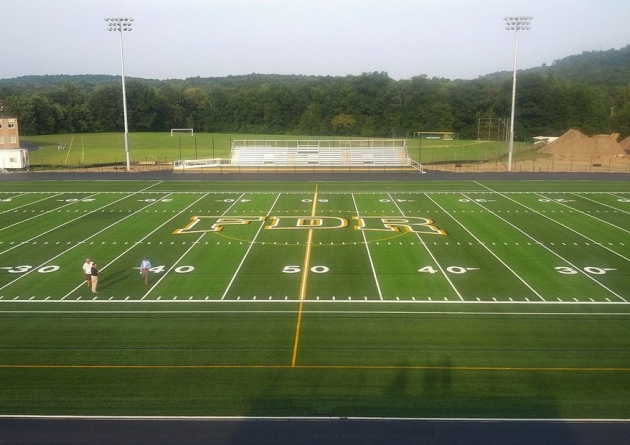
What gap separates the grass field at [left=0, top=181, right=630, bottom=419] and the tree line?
245ft

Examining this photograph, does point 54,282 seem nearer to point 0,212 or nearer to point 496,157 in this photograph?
point 0,212

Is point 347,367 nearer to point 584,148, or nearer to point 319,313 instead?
point 319,313

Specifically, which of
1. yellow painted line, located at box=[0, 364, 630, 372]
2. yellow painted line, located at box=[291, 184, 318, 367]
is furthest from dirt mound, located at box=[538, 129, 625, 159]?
yellow painted line, located at box=[0, 364, 630, 372]

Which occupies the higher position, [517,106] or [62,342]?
[517,106]

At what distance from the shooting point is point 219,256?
25375 mm

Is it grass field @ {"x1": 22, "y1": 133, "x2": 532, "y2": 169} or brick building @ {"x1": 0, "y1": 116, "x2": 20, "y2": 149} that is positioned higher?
brick building @ {"x1": 0, "y1": 116, "x2": 20, "y2": 149}

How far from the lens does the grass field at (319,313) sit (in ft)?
43.9

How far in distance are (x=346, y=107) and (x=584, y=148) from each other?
171ft

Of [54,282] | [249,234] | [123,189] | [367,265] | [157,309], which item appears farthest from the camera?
[123,189]

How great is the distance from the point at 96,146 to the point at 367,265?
76183 millimetres

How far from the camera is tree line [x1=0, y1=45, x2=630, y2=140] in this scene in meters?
105

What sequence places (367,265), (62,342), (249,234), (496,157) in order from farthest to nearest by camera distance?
(496,157) → (249,234) → (367,265) → (62,342)

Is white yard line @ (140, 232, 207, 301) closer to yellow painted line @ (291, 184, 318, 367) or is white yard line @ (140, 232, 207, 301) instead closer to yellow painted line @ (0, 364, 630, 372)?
yellow painted line @ (291, 184, 318, 367)

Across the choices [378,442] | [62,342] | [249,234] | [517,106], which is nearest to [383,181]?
[249,234]
